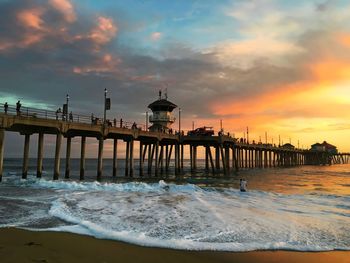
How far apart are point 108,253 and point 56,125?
21.5 meters

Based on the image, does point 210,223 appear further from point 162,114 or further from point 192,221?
point 162,114

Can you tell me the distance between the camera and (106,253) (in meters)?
8.22

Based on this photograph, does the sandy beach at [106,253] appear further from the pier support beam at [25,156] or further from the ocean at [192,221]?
the pier support beam at [25,156]

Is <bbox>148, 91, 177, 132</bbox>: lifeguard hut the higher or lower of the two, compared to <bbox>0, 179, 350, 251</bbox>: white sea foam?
higher

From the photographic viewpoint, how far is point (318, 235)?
10789mm

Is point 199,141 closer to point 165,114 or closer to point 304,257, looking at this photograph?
point 165,114

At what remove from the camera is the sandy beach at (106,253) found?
771 centimetres

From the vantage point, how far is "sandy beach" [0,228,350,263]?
7.71m

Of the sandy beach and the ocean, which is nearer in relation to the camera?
the sandy beach

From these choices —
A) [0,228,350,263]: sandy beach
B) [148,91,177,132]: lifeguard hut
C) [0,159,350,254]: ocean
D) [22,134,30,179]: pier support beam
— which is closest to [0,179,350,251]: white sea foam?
[0,159,350,254]: ocean

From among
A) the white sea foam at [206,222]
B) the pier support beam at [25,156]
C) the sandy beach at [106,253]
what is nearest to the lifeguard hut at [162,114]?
the pier support beam at [25,156]

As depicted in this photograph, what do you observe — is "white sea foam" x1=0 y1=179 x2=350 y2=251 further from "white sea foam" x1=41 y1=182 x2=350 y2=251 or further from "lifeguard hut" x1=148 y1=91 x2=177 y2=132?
"lifeguard hut" x1=148 y1=91 x2=177 y2=132

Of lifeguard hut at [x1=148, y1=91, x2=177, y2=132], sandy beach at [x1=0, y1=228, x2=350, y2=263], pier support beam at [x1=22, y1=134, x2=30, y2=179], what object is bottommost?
sandy beach at [x1=0, y1=228, x2=350, y2=263]

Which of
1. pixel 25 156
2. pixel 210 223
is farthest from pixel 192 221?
pixel 25 156
